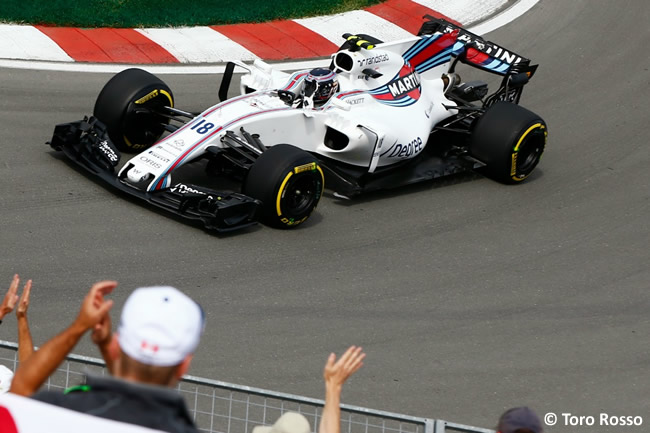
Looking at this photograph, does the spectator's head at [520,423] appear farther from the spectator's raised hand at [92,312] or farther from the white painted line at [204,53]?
the white painted line at [204,53]

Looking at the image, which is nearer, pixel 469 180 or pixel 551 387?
pixel 551 387

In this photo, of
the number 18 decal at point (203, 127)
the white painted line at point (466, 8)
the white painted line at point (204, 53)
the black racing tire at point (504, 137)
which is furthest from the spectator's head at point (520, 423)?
the white painted line at point (466, 8)

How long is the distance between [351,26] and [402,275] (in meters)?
6.01

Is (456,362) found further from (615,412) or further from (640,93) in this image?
(640,93)

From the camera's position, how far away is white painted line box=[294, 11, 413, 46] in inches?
510

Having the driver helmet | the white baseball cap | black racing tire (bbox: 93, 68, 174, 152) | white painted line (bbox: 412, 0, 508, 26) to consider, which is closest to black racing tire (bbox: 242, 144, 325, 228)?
the driver helmet

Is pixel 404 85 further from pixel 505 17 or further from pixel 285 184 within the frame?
pixel 505 17

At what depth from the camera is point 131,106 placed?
903cm

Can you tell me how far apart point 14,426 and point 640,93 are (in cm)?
1070

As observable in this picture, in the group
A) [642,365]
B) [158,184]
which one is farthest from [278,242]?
[642,365]

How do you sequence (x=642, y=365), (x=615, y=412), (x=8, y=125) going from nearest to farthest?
(x=615, y=412) → (x=642, y=365) → (x=8, y=125)

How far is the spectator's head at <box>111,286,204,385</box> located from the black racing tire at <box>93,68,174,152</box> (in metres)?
6.52

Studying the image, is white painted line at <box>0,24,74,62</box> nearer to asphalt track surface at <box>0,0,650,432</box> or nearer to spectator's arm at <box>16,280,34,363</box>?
asphalt track surface at <box>0,0,650,432</box>

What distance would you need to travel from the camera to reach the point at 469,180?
387 inches
